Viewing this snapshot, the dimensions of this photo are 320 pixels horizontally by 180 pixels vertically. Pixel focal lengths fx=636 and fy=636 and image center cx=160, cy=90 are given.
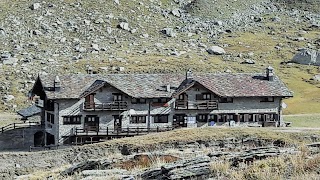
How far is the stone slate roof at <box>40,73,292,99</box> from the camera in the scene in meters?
79.5

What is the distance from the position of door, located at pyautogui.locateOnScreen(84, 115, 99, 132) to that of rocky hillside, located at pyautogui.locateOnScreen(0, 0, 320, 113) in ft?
99.0

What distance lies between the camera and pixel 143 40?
162 m

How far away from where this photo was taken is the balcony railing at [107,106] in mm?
78812

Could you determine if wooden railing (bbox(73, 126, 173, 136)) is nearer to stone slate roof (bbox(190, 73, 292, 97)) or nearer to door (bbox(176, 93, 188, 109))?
door (bbox(176, 93, 188, 109))

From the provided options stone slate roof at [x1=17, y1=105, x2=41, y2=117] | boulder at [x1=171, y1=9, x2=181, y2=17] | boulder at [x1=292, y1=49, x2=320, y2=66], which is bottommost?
stone slate roof at [x1=17, y1=105, x2=41, y2=117]

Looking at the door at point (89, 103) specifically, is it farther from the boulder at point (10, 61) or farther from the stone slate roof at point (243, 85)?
the boulder at point (10, 61)

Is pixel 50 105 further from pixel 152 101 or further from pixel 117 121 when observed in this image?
pixel 152 101

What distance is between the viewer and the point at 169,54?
149m

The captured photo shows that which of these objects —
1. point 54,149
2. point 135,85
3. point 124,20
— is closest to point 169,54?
point 124,20

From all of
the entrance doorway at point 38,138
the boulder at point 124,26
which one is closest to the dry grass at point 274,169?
the entrance doorway at point 38,138

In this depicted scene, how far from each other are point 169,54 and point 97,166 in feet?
369

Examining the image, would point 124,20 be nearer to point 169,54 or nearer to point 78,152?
point 169,54

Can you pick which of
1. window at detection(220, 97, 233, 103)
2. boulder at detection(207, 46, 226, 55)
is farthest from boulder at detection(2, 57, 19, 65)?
window at detection(220, 97, 233, 103)

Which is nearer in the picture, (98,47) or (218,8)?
(98,47)
